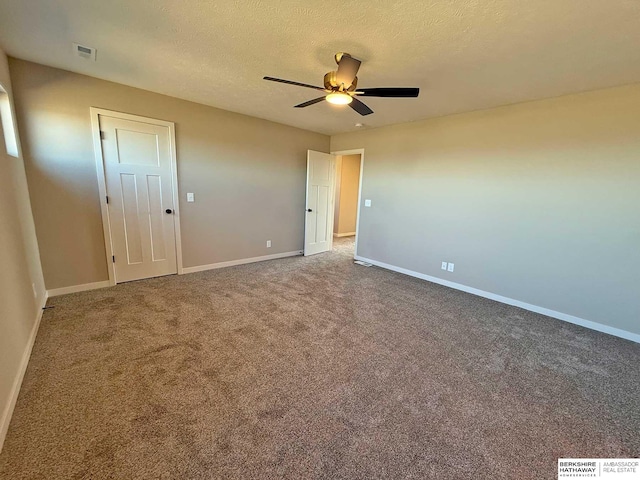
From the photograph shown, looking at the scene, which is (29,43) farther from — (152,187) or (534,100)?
(534,100)

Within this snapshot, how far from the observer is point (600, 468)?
138 centimetres

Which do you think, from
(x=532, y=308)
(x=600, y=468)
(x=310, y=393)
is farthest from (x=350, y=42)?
(x=532, y=308)

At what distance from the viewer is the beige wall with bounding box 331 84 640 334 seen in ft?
8.71

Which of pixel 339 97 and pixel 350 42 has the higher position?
pixel 350 42

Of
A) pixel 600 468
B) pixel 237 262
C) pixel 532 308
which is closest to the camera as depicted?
pixel 600 468

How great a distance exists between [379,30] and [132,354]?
3112 millimetres

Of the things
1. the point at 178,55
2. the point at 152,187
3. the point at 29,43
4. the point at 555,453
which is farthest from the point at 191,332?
the point at 29,43

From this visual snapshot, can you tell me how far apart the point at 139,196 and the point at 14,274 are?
1720mm

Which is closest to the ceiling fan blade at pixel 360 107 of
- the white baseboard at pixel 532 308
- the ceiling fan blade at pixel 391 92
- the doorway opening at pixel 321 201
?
the ceiling fan blade at pixel 391 92

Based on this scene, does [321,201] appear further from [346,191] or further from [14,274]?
[14,274]

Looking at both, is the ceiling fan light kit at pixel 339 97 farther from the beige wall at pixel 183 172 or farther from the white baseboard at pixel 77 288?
the white baseboard at pixel 77 288

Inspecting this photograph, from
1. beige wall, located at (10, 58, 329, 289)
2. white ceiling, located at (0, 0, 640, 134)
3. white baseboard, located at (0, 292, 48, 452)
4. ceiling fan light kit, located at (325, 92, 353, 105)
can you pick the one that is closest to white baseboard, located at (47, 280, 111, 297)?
beige wall, located at (10, 58, 329, 289)

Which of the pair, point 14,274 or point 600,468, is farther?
point 14,274

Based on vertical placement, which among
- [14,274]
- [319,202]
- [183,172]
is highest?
[183,172]
